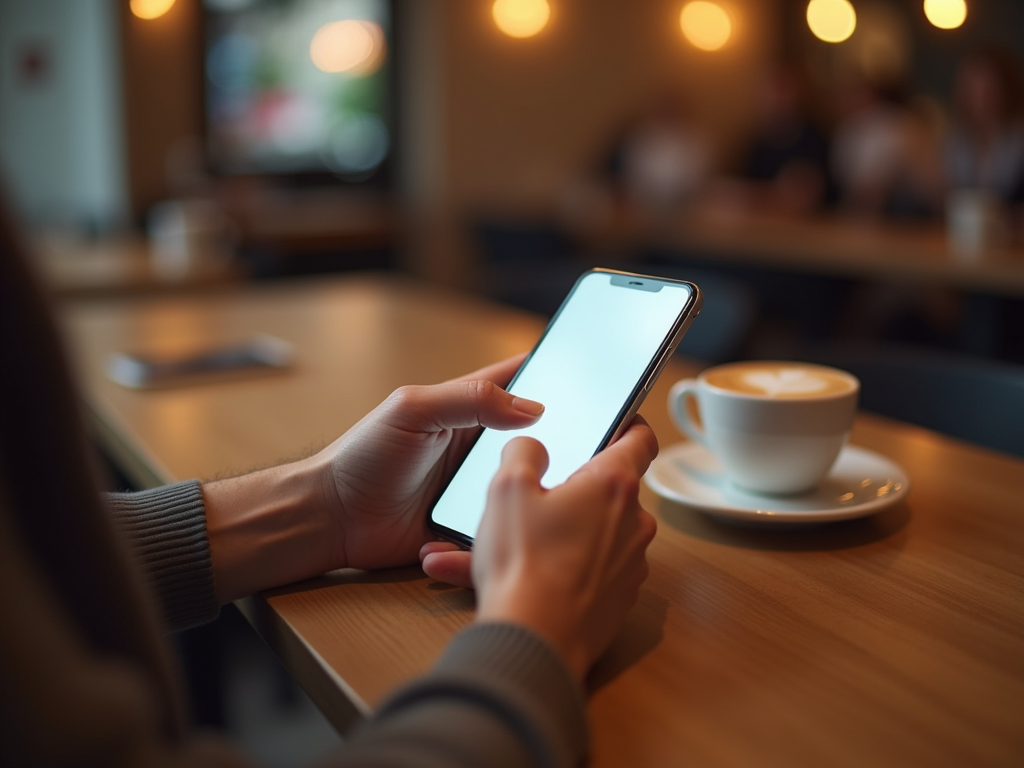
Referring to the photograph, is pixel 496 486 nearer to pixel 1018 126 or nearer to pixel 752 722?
pixel 752 722

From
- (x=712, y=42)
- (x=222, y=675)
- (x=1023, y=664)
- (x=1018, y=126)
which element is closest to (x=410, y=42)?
(x=712, y=42)

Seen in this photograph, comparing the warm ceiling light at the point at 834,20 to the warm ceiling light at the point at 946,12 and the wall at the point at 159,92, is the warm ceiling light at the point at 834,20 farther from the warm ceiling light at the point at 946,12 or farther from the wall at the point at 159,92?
the wall at the point at 159,92

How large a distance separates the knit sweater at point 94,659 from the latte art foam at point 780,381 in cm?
41

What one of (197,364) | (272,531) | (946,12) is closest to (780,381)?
(272,531)

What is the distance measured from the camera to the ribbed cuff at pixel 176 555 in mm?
704

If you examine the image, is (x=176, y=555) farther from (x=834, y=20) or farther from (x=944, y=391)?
(x=834, y=20)

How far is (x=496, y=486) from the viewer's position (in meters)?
0.59

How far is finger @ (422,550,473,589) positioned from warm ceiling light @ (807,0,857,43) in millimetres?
3611

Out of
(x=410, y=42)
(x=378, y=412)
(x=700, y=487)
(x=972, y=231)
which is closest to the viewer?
(x=378, y=412)

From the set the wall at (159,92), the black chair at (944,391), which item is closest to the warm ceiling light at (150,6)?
the wall at (159,92)

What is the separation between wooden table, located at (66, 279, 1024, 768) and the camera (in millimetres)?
521

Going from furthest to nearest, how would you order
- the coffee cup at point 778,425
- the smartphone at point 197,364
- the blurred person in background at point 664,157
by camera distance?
the blurred person in background at point 664,157 < the smartphone at point 197,364 < the coffee cup at point 778,425

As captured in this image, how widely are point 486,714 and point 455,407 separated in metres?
0.27

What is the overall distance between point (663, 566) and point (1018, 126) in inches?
155
